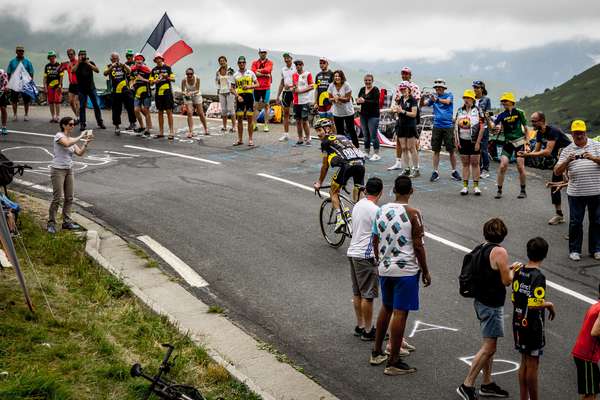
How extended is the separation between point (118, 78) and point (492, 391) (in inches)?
618

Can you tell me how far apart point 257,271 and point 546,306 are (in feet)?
15.2

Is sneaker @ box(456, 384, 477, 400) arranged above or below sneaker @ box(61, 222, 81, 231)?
below

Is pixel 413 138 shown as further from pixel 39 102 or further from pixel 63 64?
pixel 39 102

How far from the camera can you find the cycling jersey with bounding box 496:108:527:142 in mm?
13633

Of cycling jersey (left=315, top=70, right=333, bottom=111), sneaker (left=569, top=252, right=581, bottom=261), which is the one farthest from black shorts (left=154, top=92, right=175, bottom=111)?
sneaker (left=569, top=252, right=581, bottom=261)

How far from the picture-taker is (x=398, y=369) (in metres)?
6.85

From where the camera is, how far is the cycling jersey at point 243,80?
59.0 ft

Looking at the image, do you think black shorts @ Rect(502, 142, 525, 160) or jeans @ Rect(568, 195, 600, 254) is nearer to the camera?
jeans @ Rect(568, 195, 600, 254)

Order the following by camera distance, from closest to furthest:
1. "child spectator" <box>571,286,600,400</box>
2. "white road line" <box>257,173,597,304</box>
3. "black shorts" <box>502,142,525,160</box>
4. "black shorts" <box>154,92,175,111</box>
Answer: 1. "child spectator" <box>571,286,600,400</box>
2. "white road line" <box>257,173,597,304</box>
3. "black shorts" <box>502,142,525,160</box>
4. "black shorts" <box>154,92,175,111</box>

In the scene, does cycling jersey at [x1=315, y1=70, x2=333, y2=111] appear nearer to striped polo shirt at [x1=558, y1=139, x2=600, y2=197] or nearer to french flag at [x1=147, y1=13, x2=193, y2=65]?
french flag at [x1=147, y1=13, x2=193, y2=65]

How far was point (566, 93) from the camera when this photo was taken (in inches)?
3098

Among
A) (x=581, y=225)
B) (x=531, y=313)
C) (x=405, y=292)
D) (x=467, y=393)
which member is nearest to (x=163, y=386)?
(x=405, y=292)

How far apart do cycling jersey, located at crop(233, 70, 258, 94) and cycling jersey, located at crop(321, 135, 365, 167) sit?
8.08 metres

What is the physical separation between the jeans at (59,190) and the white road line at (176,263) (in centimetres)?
126
